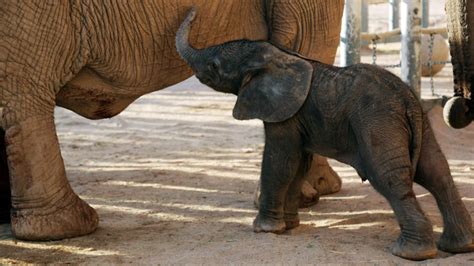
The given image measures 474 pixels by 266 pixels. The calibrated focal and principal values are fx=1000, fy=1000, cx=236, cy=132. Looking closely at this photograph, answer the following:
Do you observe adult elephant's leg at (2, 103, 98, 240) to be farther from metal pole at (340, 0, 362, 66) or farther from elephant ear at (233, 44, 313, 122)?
metal pole at (340, 0, 362, 66)

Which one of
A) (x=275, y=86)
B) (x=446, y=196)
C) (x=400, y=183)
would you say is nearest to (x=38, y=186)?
(x=275, y=86)

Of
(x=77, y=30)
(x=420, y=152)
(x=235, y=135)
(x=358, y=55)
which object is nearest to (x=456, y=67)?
(x=420, y=152)

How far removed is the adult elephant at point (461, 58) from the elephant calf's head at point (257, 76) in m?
0.88

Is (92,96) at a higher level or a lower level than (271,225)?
higher

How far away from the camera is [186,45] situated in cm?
582

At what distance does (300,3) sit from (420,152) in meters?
1.47

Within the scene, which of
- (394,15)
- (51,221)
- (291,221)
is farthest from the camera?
(394,15)

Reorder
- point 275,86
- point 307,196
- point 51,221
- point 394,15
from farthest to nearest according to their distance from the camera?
point 394,15 < point 307,196 < point 51,221 < point 275,86

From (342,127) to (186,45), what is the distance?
1.07 metres

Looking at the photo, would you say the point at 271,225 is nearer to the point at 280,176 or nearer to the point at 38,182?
the point at 280,176

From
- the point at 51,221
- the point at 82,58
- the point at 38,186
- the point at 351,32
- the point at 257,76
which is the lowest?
the point at 51,221

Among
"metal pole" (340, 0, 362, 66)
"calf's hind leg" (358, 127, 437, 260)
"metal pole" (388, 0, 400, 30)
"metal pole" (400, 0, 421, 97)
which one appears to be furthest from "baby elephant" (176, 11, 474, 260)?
"metal pole" (388, 0, 400, 30)

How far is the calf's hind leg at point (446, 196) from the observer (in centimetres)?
→ 536

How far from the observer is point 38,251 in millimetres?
5656
